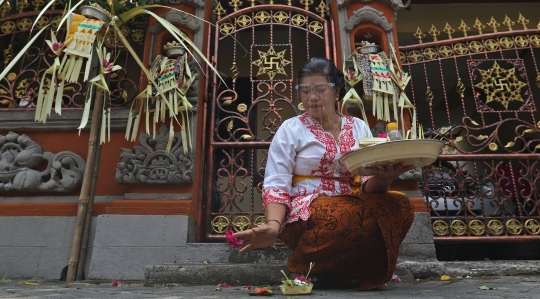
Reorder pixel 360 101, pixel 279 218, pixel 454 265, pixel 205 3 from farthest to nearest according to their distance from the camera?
pixel 205 3 < pixel 360 101 < pixel 454 265 < pixel 279 218

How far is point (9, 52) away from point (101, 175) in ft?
5.97

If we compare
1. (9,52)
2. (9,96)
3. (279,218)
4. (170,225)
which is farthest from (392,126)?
(9,52)

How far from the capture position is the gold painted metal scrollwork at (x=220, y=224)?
348 cm

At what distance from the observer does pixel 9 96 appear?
4000 millimetres

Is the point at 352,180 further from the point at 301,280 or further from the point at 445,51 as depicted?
the point at 445,51

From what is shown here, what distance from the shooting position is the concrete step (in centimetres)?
264

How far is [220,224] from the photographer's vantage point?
11.4ft

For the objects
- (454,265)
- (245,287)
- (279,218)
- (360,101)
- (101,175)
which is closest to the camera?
(279,218)

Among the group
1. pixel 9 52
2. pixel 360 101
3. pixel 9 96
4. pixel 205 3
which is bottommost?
pixel 360 101

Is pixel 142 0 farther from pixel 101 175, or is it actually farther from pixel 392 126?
pixel 392 126

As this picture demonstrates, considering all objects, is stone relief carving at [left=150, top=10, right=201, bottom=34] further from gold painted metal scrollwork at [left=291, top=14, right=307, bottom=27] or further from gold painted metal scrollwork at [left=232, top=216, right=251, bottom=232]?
gold painted metal scrollwork at [left=232, top=216, right=251, bottom=232]

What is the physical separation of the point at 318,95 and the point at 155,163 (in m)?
1.79

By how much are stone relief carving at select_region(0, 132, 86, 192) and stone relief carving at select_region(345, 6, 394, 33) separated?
Result: 283 cm

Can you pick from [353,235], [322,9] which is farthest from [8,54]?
[353,235]
